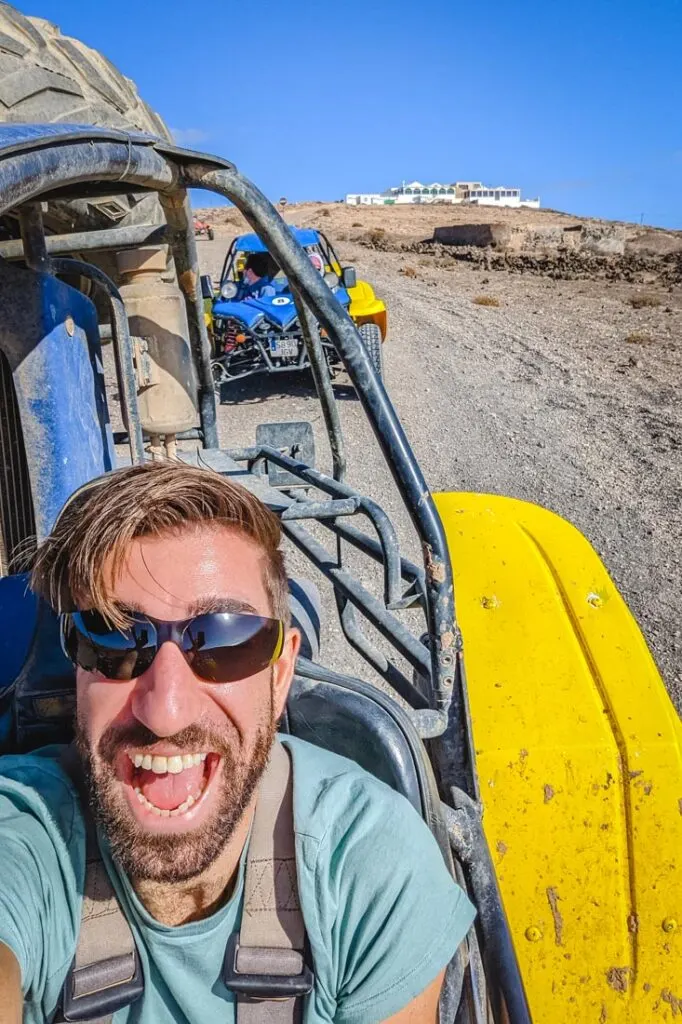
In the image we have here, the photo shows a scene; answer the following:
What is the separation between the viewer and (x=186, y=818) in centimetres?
117

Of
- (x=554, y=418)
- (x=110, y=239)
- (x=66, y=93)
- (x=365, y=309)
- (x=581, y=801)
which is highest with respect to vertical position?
(x=66, y=93)

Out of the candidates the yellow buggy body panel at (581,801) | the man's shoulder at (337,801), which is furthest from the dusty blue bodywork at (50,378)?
the yellow buggy body panel at (581,801)

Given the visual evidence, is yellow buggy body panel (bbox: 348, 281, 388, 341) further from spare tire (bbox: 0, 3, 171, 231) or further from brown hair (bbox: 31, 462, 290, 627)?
brown hair (bbox: 31, 462, 290, 627)

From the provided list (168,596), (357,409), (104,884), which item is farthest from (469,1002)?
(357,409)

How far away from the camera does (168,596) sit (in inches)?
48.1

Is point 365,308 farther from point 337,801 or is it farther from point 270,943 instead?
point 270,943

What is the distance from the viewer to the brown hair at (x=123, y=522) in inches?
48.6

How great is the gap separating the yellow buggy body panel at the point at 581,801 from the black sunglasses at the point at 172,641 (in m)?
0.78

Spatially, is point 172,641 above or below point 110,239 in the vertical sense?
below

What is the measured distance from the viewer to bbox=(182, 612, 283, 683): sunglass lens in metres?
1.20

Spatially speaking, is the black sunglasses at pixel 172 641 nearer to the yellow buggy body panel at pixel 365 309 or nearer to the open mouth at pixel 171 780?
the open mouth at pixel 171 780

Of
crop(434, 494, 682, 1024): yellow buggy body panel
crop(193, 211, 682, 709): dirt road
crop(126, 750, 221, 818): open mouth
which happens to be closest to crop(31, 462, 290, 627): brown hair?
crop(126, 750, 221, 818): open mouth

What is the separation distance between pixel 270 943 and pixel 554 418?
681 cm

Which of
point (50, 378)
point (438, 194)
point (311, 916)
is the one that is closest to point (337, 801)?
point (311, 916)
